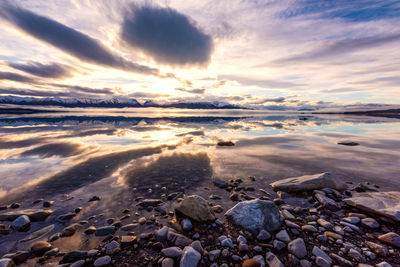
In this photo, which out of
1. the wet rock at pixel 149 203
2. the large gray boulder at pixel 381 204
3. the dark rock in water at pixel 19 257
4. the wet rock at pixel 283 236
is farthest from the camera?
the wet rock at pixel 149 203

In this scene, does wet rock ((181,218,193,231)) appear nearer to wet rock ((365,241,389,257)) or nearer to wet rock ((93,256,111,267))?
wet rock ((93,256,111,267))

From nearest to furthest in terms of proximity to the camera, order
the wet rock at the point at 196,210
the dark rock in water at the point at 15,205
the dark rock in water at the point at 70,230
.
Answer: the dark rock in water at the point at 70,230 < the wet rock at the point at 196,210 < the dark rock in water at the point at 15,205

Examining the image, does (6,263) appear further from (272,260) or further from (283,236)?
(283,236)

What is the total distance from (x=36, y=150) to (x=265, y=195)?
16.5 m

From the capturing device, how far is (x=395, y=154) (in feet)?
39.1

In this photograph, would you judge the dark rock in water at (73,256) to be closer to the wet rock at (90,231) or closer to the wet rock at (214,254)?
the wet rock at (90,231)

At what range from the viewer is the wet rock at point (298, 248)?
3.62 meters

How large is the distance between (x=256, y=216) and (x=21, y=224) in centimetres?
659

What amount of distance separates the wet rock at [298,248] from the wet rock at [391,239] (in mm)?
1956

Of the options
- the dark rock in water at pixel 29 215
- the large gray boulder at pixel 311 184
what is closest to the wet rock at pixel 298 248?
the large gray boulder at pixel 311 184

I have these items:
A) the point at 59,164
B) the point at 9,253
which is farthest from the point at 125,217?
the point at 59,164

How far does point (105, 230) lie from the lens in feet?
14.5

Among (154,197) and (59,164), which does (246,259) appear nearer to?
(154,197)

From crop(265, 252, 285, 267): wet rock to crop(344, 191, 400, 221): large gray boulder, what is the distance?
3.77 meters
